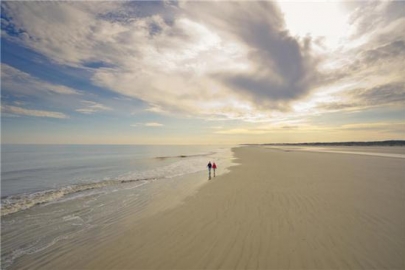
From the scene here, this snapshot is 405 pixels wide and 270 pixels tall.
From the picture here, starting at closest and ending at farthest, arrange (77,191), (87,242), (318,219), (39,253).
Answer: (39,253)
(87,242)
(318,219)
(77,191)

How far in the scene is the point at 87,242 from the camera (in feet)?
27.2

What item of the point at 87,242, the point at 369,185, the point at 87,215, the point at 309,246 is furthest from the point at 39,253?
the point at 369,185

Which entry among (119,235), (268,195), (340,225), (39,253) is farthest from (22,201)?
(340,225)

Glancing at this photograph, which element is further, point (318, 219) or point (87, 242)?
point (318, 219)

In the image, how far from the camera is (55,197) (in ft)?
54.0

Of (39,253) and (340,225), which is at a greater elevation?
Answer: (340,225)

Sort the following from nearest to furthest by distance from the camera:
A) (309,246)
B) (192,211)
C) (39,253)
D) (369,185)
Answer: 1. (309,246)
2. (39,253)
3. (192,211)
4. (369,185)

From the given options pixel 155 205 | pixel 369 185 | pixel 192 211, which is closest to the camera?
pixel 192 211

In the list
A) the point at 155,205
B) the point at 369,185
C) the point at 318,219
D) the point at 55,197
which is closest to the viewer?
the point at 318,219

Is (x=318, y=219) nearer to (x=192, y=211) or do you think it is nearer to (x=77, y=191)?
(x=192, y=211)

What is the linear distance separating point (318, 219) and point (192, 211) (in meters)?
6.15

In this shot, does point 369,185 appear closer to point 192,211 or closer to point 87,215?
point 192,211

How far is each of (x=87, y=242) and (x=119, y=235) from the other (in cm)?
121

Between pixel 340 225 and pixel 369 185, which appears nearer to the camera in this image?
pixel 340 225
